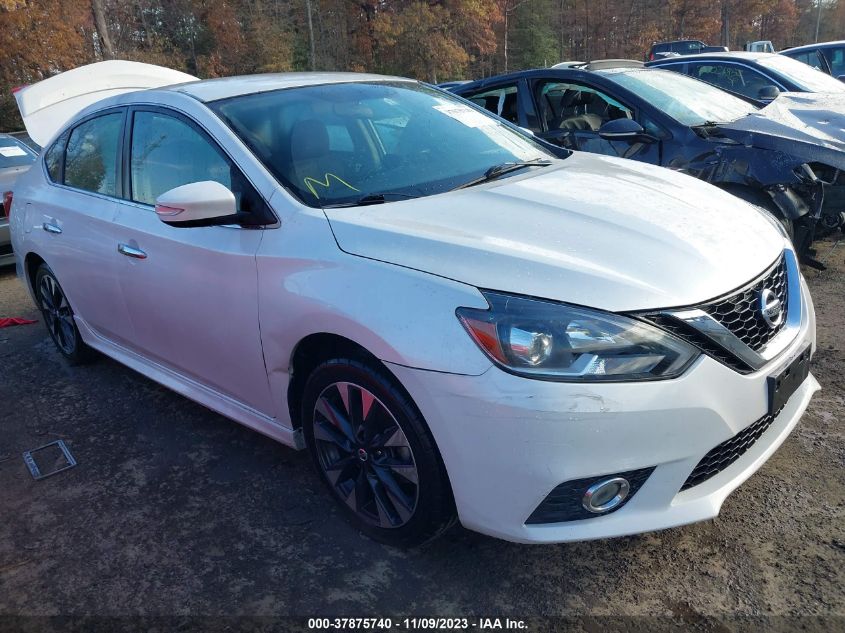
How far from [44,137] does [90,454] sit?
3648 millimetres

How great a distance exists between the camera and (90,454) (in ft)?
11.0

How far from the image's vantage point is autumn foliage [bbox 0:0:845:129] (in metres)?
28.8

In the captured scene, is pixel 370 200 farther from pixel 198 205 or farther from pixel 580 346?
pixel 580 346

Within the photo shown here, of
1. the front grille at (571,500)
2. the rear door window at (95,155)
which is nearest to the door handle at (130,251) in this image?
the rear door window at (95,155)

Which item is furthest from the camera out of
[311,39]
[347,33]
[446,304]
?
[347,33]

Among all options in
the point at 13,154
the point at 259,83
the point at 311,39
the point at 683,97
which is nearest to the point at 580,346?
the point at 259,83

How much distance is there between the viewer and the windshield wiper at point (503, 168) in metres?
2.84

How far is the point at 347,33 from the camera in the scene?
44938mm

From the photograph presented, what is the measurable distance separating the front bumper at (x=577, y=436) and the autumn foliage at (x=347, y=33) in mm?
31940

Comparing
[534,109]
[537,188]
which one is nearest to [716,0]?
[534,109]

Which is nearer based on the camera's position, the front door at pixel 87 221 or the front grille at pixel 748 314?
the front grille at pixel 748 314

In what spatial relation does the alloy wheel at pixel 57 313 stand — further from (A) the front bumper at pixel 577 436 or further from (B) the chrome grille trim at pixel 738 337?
(B) the chrome grille trim at pixel 738 337

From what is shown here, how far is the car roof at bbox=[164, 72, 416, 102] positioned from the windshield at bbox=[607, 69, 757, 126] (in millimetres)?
2611

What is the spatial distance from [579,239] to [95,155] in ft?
9.18
